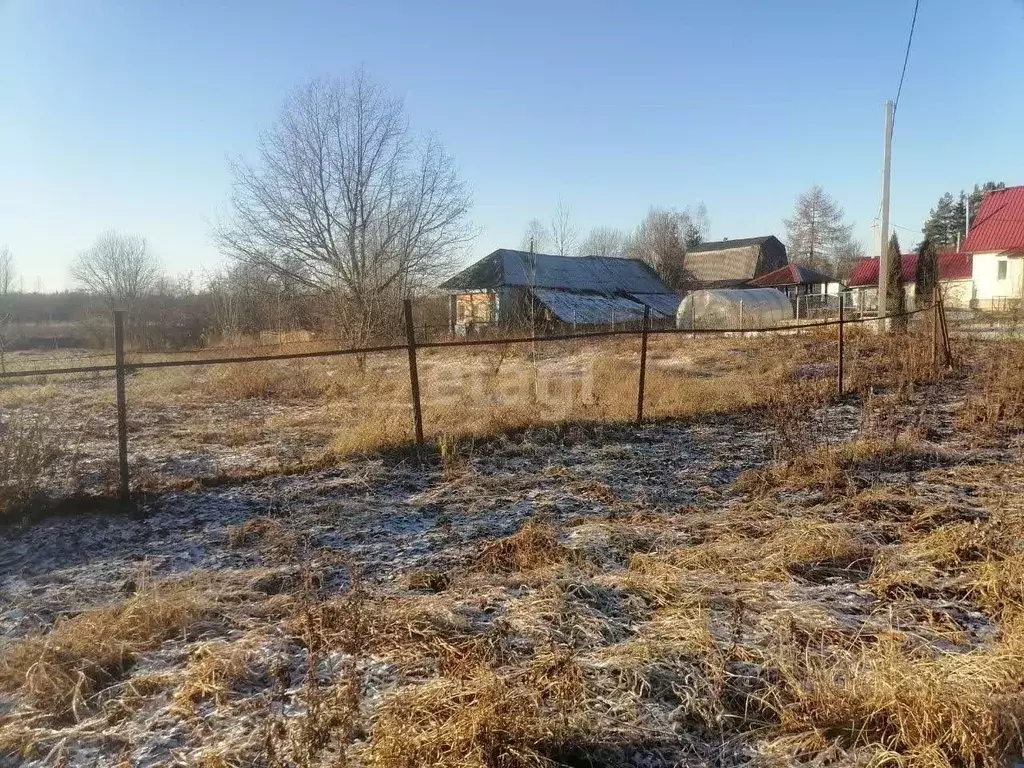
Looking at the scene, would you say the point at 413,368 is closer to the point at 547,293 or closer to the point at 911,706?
the point at 911,706

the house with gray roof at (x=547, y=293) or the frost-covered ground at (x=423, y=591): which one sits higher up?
the house with gray roof at (x=547, y=293)

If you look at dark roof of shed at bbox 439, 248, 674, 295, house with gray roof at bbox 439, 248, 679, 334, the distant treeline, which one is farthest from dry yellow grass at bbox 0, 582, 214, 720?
dark roof of shed at bbox 439, 248, 674, 295

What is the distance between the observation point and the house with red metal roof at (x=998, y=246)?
31.1 meters

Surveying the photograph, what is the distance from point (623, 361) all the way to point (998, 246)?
26.5 m

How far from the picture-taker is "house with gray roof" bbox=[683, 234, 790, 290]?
65.0 m

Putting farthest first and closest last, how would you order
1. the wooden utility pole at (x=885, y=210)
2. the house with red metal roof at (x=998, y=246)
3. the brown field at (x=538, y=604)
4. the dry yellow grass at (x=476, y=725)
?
the house with red metal roof at (x=998, y=246) → the wooden utility pole at (x=885, y=210) → the brown field at (x=538, y=604) → the dry yellow grass at (x=476, y=725)

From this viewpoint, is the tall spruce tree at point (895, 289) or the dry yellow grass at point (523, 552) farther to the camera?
the tall spruce tree at point (895, 289)

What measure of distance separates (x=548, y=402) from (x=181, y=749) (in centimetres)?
805

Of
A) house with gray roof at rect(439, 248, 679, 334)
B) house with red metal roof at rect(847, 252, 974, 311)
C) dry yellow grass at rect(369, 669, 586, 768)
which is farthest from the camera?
house with red metal roof at rect(847, 252, 974, 311)

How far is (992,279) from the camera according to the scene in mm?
33219

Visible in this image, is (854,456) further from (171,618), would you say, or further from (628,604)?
(171,618)

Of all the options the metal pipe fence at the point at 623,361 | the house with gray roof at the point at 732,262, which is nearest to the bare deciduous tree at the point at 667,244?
the house with gray roof at the point at 732,262

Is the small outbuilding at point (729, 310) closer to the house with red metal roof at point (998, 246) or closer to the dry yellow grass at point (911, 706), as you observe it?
the house with red metal roof at point (998, 246)

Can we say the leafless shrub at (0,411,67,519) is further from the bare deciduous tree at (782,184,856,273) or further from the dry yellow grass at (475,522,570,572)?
the bare deciduous tree at (782,184,856,273)
